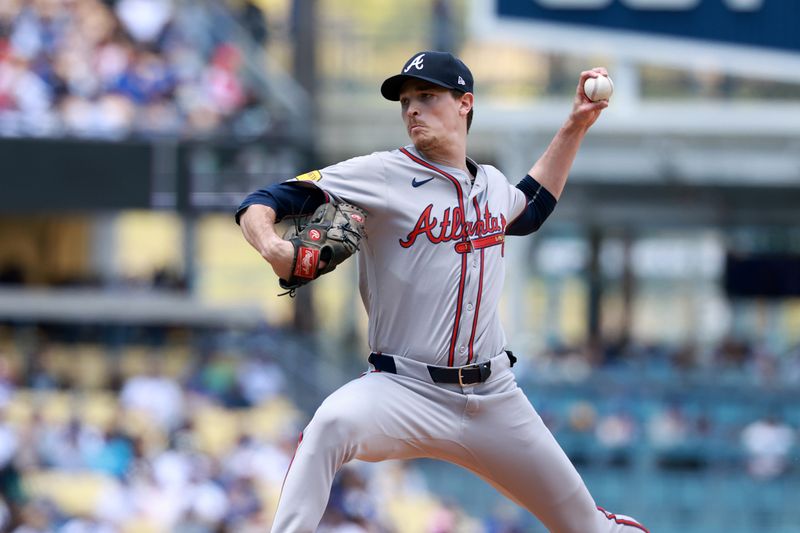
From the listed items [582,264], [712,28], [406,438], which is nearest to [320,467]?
[406,438]

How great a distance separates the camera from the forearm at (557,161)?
4.37 m

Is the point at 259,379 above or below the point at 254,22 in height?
below

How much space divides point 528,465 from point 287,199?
1.01 m

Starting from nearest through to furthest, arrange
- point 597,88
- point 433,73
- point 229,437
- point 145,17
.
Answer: point 433,73, point 597,88, point 229,437, point 145,17

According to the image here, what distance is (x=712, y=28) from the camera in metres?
13.6

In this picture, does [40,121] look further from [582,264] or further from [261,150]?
[582,264]

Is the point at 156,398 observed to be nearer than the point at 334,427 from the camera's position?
No

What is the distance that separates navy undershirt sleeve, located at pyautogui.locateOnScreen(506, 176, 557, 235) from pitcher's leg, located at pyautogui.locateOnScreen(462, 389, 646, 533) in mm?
533

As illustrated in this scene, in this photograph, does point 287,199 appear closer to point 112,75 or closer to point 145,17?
point 112,75

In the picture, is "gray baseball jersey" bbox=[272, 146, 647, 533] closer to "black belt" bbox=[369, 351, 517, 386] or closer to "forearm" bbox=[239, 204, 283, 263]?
"black belt" bbox=[369, 351, 517, 386]

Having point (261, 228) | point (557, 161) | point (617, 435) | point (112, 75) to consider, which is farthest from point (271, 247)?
point (112, 75)

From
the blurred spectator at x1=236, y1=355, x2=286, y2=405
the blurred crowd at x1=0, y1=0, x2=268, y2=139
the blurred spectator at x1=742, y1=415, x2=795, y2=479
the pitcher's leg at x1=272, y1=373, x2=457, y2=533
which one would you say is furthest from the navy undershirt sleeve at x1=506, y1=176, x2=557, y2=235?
the blurred crowd at x1=0, y1=0, x2=268, y2=139

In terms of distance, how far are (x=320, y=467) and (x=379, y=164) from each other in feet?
2.73

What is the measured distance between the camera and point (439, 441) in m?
3.96
